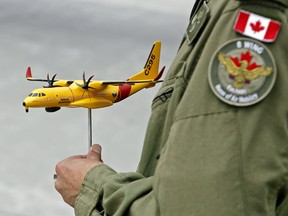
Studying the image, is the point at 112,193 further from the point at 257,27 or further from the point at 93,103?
the point at 93,103

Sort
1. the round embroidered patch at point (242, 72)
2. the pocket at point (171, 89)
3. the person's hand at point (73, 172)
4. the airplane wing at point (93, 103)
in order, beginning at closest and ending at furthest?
the round embroidered patch at point (242, 72) → the pocket at point (171, 89) → the person's hand at point (73, 172) → the airplane wing at point (93, 103)

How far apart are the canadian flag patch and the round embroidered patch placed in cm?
1

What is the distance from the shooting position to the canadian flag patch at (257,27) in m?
1.07

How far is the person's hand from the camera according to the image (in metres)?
1.52

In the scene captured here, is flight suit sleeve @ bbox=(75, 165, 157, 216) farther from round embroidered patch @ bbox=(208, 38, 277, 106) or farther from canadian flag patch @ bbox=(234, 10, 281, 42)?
canadian flag patch @ bbox=(234, 10, 281, 42)

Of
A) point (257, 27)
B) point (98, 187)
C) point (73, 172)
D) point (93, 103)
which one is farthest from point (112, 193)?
point (93, 103)

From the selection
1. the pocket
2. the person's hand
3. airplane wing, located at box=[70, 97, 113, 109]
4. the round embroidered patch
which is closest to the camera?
the round embroidered patch

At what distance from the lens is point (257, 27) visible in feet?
3.57

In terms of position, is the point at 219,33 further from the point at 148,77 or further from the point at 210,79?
the point at 148,77

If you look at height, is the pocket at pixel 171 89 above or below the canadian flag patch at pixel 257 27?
below

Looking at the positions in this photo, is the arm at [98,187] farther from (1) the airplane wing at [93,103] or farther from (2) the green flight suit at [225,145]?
(1) the airplane wing at [93,103]

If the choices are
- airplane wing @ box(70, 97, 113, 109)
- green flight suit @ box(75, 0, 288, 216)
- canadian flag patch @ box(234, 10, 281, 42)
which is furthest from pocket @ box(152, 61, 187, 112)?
airplane wing @ box(70, 97, 113, 109)

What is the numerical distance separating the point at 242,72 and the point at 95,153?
2.17ft

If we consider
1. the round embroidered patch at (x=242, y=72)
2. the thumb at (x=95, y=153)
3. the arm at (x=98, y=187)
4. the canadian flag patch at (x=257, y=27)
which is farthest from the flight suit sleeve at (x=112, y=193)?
the canadian flag patch at (x=257, y=27)
